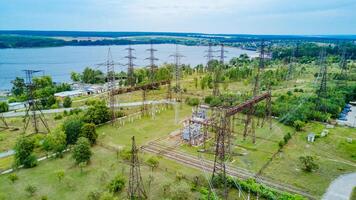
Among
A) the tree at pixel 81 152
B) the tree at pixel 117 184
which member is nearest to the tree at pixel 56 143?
the tree at pixel 81 152

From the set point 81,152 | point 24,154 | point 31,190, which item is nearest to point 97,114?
point 81,152

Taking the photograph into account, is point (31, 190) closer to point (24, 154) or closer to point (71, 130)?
point (24, 154)

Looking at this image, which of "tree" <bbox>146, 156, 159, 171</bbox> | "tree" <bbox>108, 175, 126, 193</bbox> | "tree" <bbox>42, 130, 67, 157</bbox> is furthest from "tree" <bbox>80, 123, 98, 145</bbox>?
"tree" <bbox>108, 175, 126, 193</bbox>

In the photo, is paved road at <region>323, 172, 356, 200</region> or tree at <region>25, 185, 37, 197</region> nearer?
tree at <region>25, 185, 37, 197</region>

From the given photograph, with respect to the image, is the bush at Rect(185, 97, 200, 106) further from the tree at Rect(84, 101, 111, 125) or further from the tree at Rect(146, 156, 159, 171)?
the tree at Rect(146, 156, 159, 171)

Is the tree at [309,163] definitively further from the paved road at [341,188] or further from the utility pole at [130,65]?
the utility pole at [130,65]

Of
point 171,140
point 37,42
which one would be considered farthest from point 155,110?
point 37,42

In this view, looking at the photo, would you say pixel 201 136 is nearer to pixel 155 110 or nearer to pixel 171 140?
pixel 171 140
